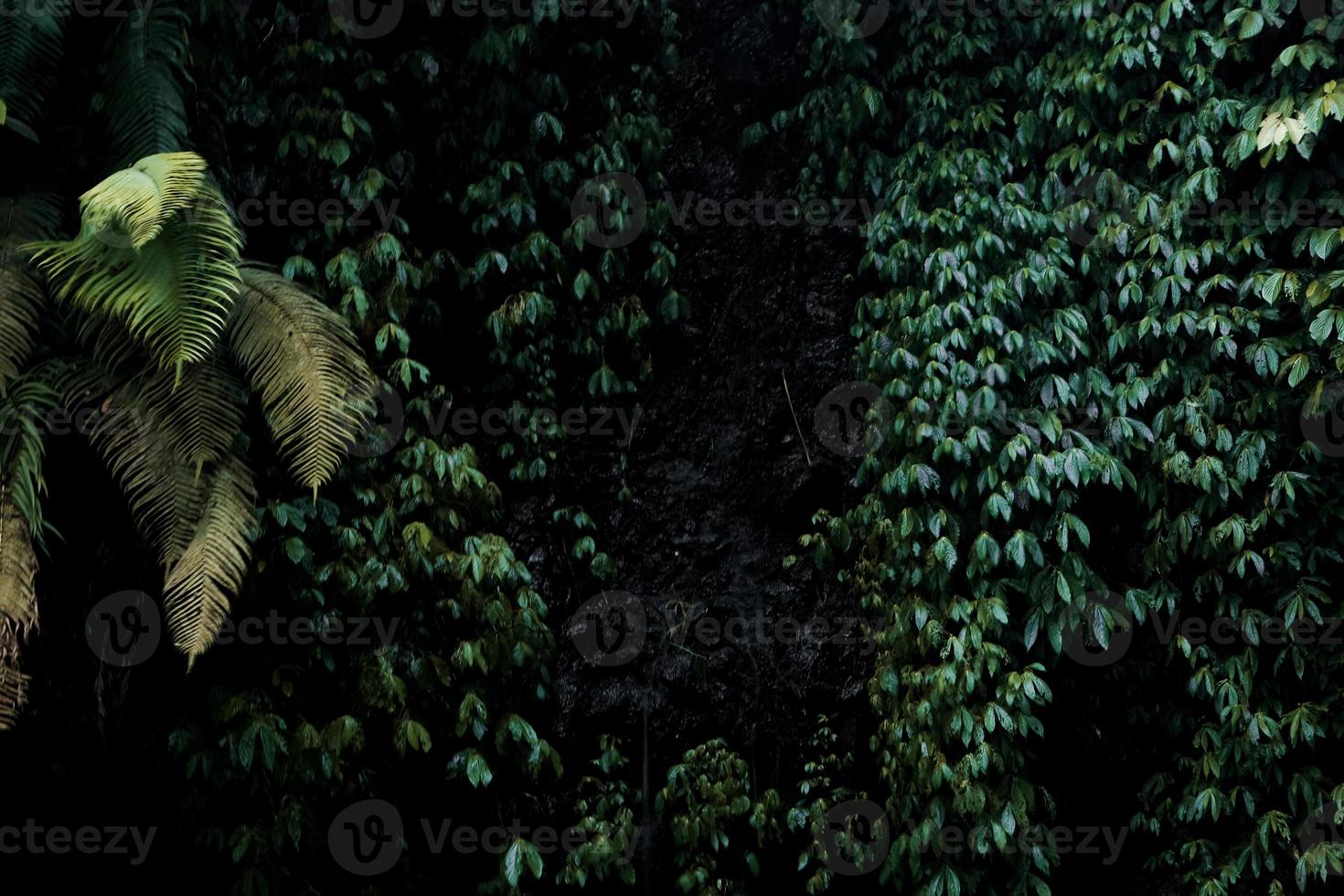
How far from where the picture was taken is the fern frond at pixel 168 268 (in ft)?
11.2

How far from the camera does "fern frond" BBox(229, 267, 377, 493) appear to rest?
11.9 feet

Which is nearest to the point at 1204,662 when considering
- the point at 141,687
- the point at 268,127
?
the point at 141,687

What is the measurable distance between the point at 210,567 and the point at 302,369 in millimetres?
727

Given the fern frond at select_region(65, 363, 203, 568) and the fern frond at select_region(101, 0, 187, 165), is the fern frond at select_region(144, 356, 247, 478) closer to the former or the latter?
the fern frond at select_region(65, 363, 203, 568)

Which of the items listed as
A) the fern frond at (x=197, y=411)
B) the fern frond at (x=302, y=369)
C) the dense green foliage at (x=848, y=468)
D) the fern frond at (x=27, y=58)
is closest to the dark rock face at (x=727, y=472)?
the dense green foliage at (x=848, y=468)

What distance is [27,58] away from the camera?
3.80 metres

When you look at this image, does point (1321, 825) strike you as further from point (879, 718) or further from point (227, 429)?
point (227, 429)

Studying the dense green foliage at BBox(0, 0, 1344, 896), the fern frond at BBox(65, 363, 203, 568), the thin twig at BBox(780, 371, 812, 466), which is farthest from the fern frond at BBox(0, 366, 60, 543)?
the thin twig at BBox(780, 371, 812, 466)

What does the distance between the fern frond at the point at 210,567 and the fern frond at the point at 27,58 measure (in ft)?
4.65

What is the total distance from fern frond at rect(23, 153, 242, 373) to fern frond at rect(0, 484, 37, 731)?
27.5 inches

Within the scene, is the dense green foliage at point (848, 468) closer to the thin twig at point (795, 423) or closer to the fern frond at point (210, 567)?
the fern frond at point (210, 567)

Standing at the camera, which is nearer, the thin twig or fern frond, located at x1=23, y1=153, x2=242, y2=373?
fern frond, located at x1=23, y1=153, x2=242, y2=373

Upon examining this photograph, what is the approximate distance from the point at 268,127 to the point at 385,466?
1652mm

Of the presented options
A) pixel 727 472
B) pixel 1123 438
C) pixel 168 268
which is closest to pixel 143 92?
pixel 168 268
